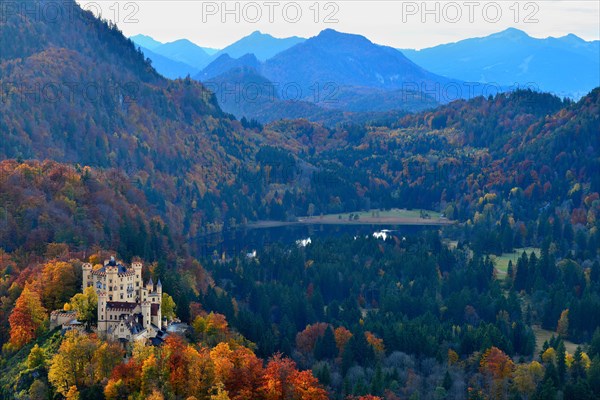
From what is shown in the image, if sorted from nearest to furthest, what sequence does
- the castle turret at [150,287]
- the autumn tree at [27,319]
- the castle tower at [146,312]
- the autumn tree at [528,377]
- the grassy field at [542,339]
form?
the castle tower at [146,312]
the castle turret at [150,287]
the autumn tree at [27,319]
the autumn tree at [528,377]
the grassy field at [542,339]

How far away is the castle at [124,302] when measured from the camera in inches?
3007

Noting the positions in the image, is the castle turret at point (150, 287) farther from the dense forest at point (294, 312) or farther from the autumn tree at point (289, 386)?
the autumn tree at point (289, 386)

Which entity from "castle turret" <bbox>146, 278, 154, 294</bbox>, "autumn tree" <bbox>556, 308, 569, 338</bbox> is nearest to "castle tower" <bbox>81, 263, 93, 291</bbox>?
"castle turret" <bbox>146, 278, 154, 294</bbox>

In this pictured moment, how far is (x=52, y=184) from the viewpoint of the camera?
411 feet

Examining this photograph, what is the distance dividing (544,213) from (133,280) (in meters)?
132

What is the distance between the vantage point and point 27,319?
8244 centimetres

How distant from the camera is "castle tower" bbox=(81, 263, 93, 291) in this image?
268 feet

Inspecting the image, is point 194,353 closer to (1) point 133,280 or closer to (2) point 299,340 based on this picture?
(1) point 133,280

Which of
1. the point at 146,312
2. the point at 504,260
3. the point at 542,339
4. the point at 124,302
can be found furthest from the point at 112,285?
the point at 504,260

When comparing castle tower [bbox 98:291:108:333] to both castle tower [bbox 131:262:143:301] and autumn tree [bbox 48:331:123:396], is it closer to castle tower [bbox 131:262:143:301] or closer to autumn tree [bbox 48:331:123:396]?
castle tower [bbox 131:262:143:301]

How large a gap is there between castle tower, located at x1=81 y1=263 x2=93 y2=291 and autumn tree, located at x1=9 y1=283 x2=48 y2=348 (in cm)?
399

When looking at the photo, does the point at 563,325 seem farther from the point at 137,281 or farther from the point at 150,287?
the point at 137,281

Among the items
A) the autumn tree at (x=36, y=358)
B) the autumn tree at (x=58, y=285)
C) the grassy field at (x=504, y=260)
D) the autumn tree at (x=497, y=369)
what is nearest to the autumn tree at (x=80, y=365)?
the autumn tree at (x=36, y=358)

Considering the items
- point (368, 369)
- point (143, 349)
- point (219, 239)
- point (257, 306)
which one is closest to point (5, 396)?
point (143, 349)
